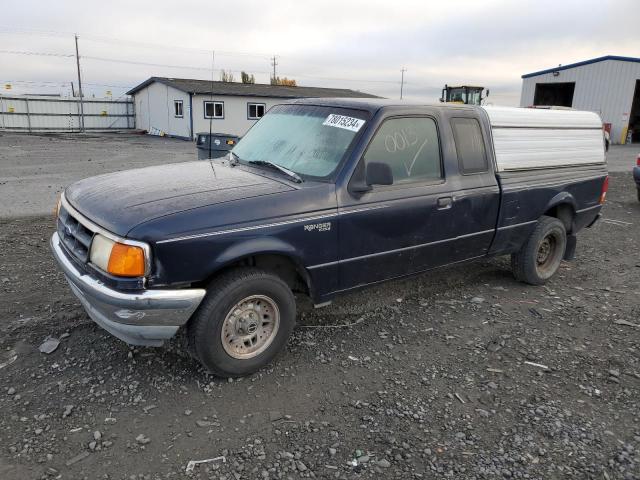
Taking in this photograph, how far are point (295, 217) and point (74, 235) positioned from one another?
1554 millimetres

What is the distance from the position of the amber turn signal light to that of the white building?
25.9 m

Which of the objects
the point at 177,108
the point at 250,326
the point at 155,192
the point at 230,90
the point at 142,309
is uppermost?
the point at 230,90

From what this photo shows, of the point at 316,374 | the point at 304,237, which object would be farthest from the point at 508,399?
the point at 304,237

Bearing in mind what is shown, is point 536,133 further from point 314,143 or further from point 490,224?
point 314,143

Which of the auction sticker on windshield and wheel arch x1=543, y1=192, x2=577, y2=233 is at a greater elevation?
the auction sticker on windshield

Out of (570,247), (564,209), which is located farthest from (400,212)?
(570,247)

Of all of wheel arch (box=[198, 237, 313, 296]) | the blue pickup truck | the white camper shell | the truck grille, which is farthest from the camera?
the white camper shell

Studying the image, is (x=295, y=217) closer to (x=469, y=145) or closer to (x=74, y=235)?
(x=74, y=235)

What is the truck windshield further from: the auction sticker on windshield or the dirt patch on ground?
the dirt patch on ground

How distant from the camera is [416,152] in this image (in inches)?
165

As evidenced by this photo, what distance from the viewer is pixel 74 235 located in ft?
11.4

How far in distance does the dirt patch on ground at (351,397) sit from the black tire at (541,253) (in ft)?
1.66

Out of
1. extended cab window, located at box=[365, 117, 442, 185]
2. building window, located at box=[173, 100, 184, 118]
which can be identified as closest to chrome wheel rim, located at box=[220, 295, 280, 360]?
extended cab window, located at box=[365, 117, 442, 185]

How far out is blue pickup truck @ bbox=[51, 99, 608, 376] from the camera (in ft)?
10.1
